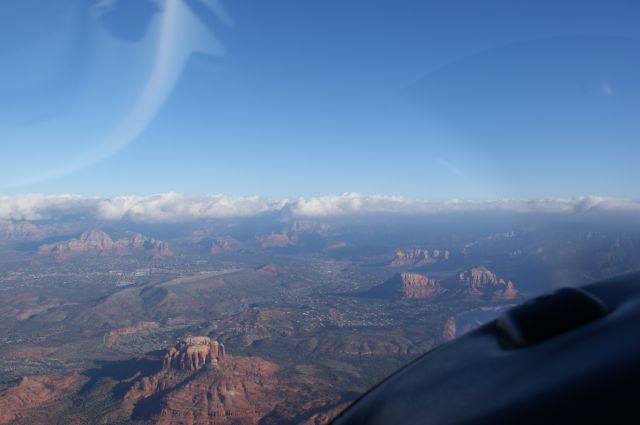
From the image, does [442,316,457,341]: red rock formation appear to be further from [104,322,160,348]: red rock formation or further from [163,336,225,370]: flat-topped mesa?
[104,322,160,348]: red rock formation

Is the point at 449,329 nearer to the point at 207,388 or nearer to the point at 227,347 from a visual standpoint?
the point at 227,347

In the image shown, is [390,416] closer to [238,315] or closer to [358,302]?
[238,315]

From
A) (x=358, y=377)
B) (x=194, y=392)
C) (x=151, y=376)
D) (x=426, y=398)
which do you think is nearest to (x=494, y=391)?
(x=426, y=398)

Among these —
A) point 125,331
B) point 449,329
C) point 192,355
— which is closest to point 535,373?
point 192,355

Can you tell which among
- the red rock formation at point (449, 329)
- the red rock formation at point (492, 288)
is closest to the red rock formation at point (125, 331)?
the red rock formation at point (449, 329)

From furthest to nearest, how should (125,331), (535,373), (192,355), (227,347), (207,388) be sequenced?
(125,331)
(227,347)
(192,355)
(207,388)
(535,373)

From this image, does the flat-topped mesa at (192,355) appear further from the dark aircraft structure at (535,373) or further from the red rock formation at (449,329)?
the dark aircraft structure at (535,373)

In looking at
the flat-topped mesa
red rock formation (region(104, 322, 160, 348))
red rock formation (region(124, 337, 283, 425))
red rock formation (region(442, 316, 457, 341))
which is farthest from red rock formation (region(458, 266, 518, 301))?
red rock formation (region(104, 322, 160, 348))
